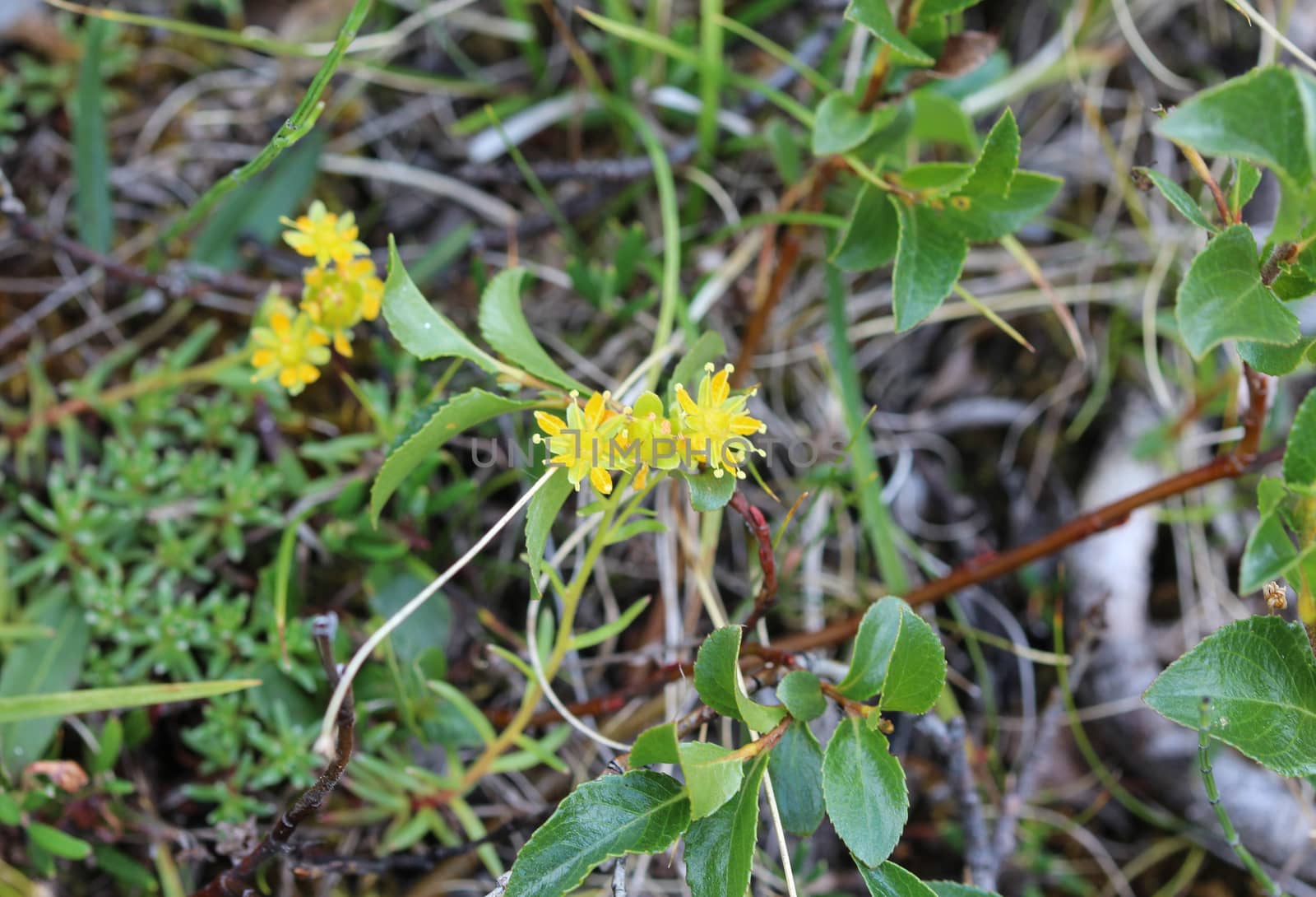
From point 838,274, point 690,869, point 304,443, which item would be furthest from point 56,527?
point 838,274

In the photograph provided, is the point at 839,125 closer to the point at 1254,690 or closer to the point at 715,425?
the point at 715,425

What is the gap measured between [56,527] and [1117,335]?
2.23 meters

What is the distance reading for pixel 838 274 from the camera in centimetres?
193

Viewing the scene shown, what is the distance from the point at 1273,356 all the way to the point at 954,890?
2.55 feet

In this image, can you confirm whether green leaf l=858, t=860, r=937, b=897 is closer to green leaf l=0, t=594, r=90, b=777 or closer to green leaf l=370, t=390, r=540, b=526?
green leaf l=370, t=390, r=540, b=526

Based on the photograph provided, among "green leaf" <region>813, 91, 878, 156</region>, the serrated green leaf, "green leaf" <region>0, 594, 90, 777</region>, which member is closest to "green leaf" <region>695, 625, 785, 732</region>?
the serrated green leaf

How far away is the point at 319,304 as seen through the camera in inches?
60.8

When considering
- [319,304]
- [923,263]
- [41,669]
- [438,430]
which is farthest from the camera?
[41,669]

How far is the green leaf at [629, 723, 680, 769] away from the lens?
1.13m

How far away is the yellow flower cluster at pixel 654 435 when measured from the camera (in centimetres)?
113

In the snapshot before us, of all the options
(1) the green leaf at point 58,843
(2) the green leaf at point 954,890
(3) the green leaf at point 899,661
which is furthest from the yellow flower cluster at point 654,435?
(1) the green leaf at point 58,843

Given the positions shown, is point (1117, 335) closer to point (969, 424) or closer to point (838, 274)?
point (969, 424)

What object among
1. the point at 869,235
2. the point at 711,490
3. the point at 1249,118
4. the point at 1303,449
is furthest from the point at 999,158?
the point at 711,490

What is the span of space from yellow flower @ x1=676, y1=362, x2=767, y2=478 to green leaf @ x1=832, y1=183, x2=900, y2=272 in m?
0.52
